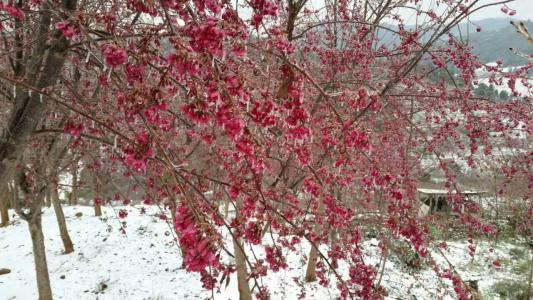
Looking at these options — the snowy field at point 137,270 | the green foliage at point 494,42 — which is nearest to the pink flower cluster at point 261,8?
the green foliage at point 494,42

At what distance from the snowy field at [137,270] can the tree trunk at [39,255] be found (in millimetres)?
841

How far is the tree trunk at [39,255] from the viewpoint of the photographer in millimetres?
6836

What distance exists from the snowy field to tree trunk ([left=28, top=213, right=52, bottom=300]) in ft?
2.76

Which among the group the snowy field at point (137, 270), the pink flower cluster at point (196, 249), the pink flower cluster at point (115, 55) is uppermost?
the pink flower cluster at point (115, 55)

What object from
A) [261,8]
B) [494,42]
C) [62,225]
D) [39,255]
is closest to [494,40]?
[494,42]

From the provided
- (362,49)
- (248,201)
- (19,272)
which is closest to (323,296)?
(362,49)

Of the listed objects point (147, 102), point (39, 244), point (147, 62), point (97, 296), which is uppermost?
point (147, 62)

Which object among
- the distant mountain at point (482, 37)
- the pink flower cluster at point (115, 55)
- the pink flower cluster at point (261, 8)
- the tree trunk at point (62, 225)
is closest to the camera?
the pink flower cluster at point (115, 55)

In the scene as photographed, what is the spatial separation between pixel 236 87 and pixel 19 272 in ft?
34.1

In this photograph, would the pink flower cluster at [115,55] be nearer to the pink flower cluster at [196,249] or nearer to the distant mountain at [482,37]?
the pink flower cluster at [196,249]

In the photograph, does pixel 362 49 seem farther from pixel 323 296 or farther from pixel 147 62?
pixel 323 296

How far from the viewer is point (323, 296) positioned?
8461 mm

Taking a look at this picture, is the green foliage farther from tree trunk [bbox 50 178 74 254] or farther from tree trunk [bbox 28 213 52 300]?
tree trunk [bbox 50 178 74 254]

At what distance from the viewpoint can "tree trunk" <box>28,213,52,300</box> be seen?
6.84 meters
